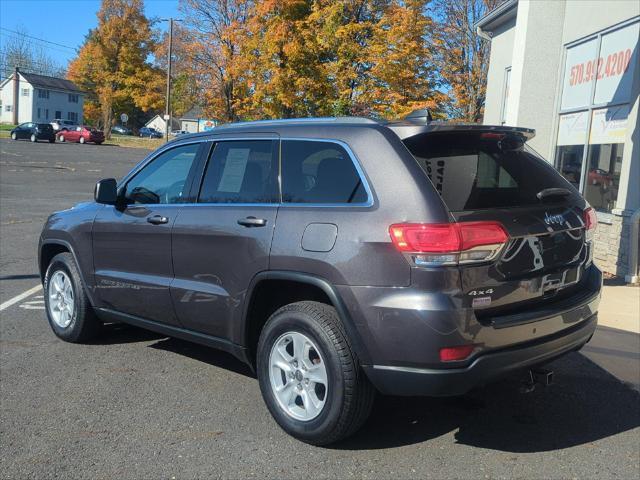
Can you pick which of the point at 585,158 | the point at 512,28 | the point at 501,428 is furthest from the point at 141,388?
the point at 512,28

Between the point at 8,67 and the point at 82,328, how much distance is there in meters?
93.1

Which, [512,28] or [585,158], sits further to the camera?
[512,28]

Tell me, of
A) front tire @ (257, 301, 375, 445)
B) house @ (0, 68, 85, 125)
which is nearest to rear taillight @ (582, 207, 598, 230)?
front tire @ (257, 301, 375, 445)

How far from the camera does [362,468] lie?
137 inches

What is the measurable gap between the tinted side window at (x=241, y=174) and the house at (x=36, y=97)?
81618 mm

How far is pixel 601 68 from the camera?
33.4 feet

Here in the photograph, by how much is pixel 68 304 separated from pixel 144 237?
138 centimetres

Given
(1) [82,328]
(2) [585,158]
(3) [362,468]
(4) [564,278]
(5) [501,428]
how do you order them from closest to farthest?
(3) [362,468], (4) [564,278], (5) [501,428], (1) [82,328], (2) [585,158]

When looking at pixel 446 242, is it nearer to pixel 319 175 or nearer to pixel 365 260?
pixel 365 260

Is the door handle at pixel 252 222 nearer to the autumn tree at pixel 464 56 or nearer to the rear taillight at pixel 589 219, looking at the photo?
the rear taillight at pixel 589 219

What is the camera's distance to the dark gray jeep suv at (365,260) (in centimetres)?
326

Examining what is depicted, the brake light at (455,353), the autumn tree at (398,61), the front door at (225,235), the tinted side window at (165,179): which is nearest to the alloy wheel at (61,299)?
the tinted side window at (165,179)

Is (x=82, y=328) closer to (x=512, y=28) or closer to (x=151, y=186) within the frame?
(x=151, y=186)

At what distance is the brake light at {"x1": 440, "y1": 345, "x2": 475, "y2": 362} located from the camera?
10.5 feet
